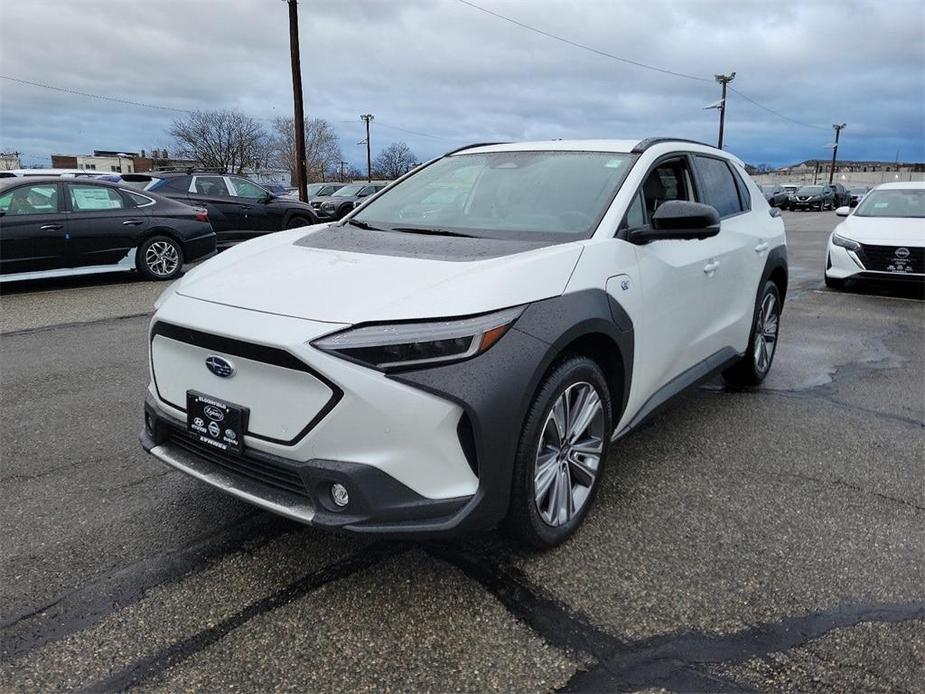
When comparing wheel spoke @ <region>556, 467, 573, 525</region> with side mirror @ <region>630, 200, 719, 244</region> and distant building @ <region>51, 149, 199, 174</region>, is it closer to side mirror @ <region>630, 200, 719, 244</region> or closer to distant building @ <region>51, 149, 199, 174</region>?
side mirror @ <region>630, 200, 719, 244</region>

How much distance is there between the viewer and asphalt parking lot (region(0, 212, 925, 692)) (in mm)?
2238

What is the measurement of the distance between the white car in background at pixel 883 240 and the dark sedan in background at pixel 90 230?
9.38 meters

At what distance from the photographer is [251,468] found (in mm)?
2510

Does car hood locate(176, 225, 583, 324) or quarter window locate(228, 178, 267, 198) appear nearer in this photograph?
car hood locate(176, 225, 583, 324)

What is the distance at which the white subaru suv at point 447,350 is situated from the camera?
2.28m

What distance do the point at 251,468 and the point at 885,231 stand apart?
9.79 metres

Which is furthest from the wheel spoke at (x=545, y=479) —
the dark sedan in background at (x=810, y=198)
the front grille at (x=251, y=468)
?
the dark sedan in background at (x=810, y=198)

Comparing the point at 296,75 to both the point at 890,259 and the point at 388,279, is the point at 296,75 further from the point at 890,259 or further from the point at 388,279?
the point at 388,279

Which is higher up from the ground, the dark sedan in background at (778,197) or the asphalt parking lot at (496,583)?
the dark sedan in background at (778,197)

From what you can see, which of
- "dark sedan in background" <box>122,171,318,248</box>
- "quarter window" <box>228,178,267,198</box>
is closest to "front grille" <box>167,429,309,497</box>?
"dark sedan in background" <box>122,171,318,248</box>

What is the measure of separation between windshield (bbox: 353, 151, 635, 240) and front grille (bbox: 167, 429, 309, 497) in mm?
1435

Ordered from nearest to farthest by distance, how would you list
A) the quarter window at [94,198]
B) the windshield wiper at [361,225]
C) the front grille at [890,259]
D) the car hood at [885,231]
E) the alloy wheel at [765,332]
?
the windshield wiper at [361,225] → the alloy wheel at [765,332] → the front grille at [890,259] → the car hood at [885,231] → the quarter window at [94,198]

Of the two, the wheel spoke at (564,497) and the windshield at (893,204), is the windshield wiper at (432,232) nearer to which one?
the wheel spoke at (564,497)

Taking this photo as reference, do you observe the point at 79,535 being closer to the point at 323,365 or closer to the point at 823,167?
the point at 323,365
